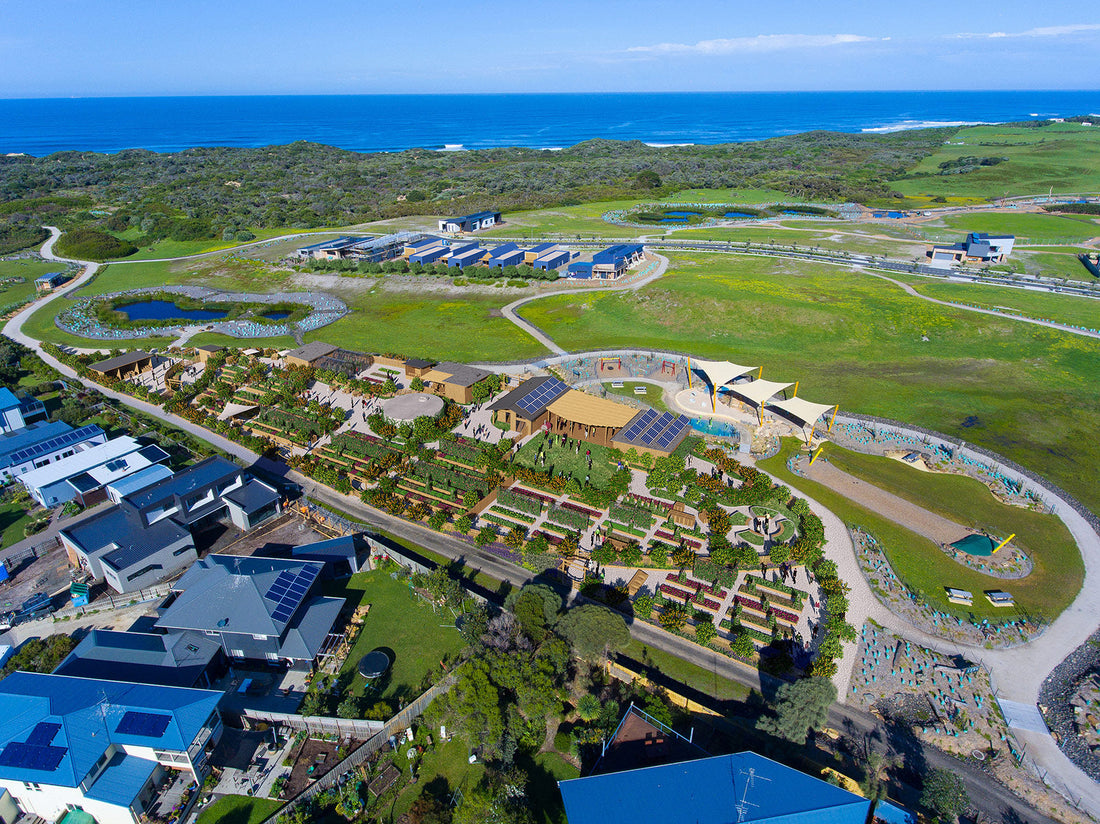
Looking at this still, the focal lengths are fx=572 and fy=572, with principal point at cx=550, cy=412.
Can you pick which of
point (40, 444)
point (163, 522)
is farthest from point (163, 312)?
point (163, 522)

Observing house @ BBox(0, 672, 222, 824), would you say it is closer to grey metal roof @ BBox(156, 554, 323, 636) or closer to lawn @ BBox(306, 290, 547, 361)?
grey metal roof @ BBox(156, 554, 323, 636)

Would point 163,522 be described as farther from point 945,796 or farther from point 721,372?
point 721,372

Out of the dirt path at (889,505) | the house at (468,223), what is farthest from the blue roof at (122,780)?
the house at (468,223)

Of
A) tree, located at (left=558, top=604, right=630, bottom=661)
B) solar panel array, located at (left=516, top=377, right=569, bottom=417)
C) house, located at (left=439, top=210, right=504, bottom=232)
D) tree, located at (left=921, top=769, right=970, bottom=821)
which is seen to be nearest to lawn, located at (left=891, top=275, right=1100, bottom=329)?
solar panel array, located at (left=516, top=377, right=569, bottom=417)

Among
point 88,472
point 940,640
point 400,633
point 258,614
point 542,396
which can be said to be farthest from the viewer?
point 542,396

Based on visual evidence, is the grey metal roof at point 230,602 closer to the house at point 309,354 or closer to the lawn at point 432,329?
the house at point 309,354

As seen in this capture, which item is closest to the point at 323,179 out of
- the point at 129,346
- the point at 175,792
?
the point at 129,346
